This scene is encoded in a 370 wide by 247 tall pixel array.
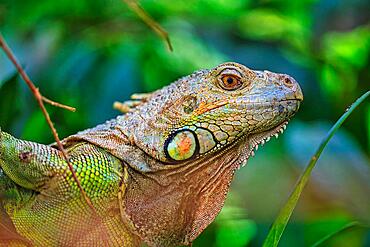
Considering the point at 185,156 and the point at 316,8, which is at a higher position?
the point at 316,8

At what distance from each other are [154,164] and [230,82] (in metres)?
0.32

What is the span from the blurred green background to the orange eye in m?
0.98

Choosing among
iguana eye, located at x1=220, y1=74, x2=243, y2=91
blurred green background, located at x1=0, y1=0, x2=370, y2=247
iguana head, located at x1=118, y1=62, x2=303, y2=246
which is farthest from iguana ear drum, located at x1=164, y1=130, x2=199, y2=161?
blurred green background, located at x1=0, y1=0, x2=370, y2=247

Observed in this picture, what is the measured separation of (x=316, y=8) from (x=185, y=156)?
291cm

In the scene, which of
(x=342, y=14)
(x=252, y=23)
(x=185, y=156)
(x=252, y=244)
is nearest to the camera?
(x=185, y=156)

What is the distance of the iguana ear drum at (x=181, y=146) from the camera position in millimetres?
1901

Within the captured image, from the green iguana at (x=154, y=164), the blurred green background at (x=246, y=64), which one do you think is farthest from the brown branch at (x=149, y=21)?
the blurred green background at (x=246, y=64)

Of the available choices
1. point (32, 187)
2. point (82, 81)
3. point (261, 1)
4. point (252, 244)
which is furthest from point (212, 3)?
point (32, 187)

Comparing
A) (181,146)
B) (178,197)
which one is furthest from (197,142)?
(178,197)

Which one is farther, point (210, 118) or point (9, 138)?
point (210, 118)

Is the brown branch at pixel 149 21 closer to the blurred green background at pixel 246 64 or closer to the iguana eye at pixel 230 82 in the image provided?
the iguana eye at pixel 230 82

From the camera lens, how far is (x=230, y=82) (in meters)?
1.97

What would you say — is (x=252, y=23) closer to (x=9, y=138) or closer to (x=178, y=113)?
(x=178, y=113)

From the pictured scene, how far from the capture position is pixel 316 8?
4.55m
